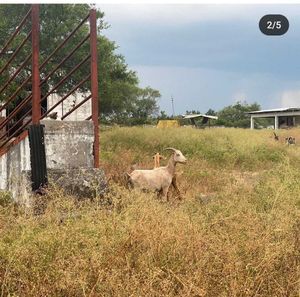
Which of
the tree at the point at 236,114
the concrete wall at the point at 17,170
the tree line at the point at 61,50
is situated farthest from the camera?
the tree at the point at 236,114

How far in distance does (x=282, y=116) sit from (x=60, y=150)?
124 feet

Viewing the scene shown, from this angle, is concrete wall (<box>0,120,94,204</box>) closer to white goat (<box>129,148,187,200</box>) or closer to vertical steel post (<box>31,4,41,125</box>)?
vertical steel post (<box>31,4,41,125</box>)

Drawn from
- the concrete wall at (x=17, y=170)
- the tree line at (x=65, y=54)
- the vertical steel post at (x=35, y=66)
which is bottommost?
the concrete wall at (x=17, y=170)

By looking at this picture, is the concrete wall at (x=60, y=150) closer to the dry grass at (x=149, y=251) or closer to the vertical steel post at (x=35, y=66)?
the vertical steel post at (x=35, y=66)

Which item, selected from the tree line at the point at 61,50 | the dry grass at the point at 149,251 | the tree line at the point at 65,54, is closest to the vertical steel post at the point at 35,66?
the dry grass at the point at 149,251

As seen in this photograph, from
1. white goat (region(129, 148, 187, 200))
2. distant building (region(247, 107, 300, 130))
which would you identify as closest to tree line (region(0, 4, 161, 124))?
white goat (region(129, 148, 187, 200))

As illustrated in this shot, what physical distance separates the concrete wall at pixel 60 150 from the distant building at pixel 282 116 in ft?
112

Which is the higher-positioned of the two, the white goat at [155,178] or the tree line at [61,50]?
the tree line at [61,50]

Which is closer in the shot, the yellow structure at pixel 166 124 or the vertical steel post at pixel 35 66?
the vertical steel post at pixel 35 66

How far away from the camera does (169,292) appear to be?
3.00 metres

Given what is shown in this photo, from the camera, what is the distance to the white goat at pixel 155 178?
8148mm

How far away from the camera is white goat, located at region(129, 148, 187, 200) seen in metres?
8.15

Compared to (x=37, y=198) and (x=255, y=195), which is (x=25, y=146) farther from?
(x=255, y=195)

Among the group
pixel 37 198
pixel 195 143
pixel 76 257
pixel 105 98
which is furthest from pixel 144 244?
pixel 105 98
